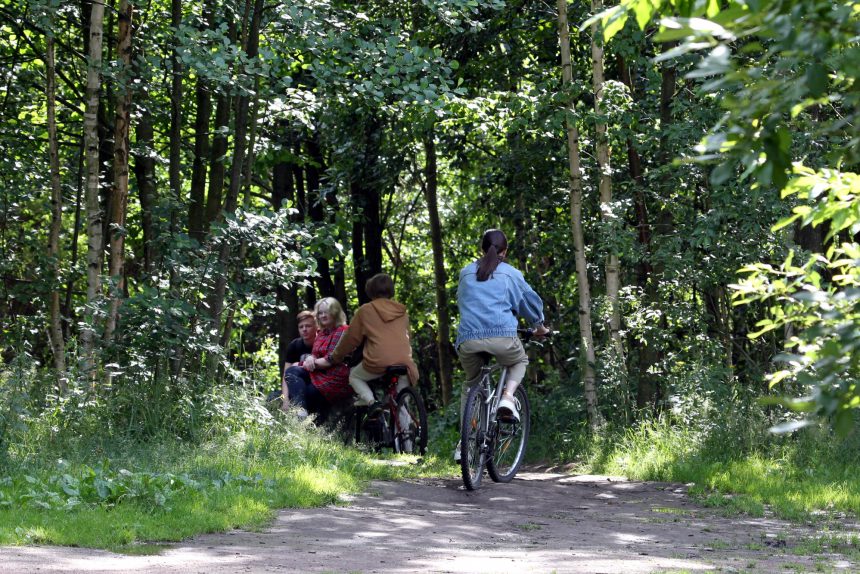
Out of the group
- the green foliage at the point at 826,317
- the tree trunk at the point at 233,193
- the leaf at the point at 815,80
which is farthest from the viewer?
the tree trunk at the point at 233,193

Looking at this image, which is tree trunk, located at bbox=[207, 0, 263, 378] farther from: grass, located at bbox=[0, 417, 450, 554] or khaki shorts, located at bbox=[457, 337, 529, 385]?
khaki shorts, located at bbox=[457, 337, 529, 385]

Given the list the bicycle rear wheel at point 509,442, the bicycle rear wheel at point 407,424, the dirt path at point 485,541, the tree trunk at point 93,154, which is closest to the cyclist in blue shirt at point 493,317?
the bicycle rear wheel at point 509,442

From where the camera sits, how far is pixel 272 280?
11125 millimetres

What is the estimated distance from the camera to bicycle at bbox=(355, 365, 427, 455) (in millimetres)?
11289

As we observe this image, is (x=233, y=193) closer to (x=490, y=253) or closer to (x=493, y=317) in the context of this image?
(x=490, y=253)

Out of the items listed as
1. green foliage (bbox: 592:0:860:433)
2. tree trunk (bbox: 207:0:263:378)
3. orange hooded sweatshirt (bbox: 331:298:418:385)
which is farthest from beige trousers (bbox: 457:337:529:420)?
Answer: green foliage (bbox: 592:0:860:433)

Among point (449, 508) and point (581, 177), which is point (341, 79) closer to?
point (581, 177)

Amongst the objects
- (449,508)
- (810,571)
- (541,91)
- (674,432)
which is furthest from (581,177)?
(810,571)

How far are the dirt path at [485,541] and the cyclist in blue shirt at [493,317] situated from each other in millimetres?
976

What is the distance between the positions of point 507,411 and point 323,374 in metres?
3.44

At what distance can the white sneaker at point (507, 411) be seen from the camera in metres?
9.33

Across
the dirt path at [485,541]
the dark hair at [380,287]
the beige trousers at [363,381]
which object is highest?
the dark hair at [380,287]

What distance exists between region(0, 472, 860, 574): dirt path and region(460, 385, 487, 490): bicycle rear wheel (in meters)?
0.15

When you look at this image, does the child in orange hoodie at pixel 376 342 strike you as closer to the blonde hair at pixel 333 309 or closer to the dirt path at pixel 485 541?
the blonde hair at pixel 333 309
